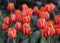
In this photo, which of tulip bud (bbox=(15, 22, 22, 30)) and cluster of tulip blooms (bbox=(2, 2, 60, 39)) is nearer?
cluster of tulip blooms (bbox=(2, 2, 60, 39))

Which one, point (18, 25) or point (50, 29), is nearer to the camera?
point (50, 29)

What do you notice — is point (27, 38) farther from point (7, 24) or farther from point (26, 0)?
point (26, 0)

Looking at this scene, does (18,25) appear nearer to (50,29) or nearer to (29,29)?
(29,29)

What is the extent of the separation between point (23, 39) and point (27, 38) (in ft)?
0.12

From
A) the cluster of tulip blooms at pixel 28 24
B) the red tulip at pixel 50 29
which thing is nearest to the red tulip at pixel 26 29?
the cluster of tulip blooms at pixel 28 24

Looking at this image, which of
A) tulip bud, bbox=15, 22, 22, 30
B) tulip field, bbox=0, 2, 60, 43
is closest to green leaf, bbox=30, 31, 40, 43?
tulip field, bbox=0, 2, 60, 43

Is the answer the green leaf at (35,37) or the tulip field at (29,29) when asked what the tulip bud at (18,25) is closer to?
the tulip field at (29,29)

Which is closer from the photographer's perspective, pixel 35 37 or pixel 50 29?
pixel 50 29

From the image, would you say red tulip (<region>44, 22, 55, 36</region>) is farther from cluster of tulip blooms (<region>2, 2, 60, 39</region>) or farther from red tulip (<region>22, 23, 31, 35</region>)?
red tulip (<region>22, 23, 31, 35</region>)

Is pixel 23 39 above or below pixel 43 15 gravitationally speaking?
below

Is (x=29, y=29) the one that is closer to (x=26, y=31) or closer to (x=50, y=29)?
(x=26, y=31)

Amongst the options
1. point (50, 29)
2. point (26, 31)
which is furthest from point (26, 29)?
point (50, 29)

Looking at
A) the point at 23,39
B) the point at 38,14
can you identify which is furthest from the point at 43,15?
the point at 23,39

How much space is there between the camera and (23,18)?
63.7 inches
